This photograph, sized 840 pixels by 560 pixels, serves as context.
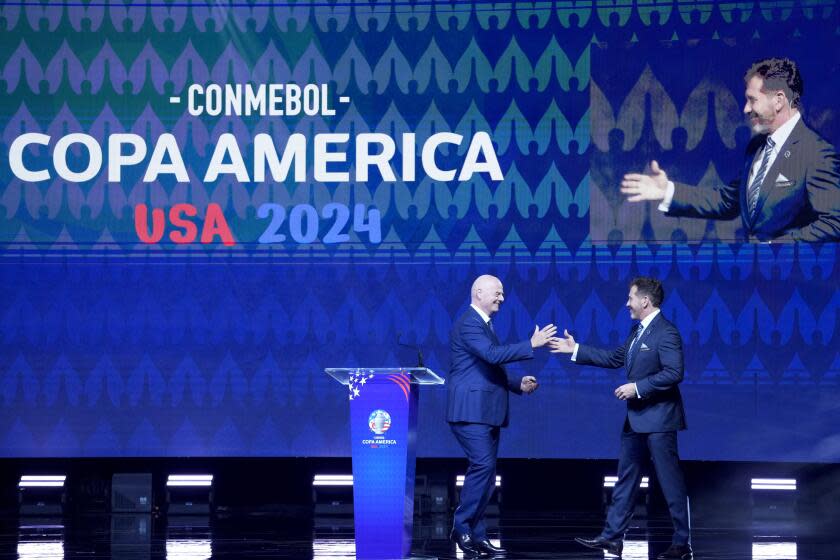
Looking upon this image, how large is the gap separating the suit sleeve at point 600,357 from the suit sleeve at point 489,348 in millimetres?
557

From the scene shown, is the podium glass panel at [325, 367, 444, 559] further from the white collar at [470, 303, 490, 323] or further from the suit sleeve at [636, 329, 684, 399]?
the suit sleeve at [636, 329, 684, 399]

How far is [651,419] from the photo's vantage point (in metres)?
6.45

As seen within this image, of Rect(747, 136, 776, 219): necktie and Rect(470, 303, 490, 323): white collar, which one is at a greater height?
Rect(747, 136, 776, 219): necktie

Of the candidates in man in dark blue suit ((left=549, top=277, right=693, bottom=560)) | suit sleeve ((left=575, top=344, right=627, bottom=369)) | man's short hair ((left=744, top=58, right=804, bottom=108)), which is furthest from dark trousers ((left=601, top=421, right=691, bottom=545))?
man's short hair ((left=744, top=58, right=804, bottom=108))

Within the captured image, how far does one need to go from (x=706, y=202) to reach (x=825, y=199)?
777mm

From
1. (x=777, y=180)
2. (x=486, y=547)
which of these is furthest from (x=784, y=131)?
(x=486, y=547)

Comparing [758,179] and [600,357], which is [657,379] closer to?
[600,357]

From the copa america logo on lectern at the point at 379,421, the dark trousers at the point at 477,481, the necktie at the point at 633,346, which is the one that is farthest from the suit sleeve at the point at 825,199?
the copa america logo on lectern at the point at 379,421

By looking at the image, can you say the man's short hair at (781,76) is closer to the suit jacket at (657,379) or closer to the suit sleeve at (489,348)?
the suit jacket at (657,379)

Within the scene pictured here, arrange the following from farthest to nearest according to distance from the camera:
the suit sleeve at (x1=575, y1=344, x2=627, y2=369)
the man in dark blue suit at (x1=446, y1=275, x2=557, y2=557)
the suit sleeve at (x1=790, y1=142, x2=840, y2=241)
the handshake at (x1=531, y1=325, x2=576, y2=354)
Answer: the suit sleeve at (x1=790, y1=142, x2=840, y2=241) < the suit sleeve at (x1=575, y1=344, x2=627, y2=369) < the man in dark blue suit at (x1=446, y1=275, x2=557, y2=557) < the handshake at (x1=531, y1=325, x2=576, y2=354)

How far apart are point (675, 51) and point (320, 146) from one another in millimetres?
2489

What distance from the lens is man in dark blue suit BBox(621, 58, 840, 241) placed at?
27.6ft

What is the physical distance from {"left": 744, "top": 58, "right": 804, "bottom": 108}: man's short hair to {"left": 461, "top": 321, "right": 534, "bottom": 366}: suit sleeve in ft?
10.3

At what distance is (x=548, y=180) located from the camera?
8570mm
